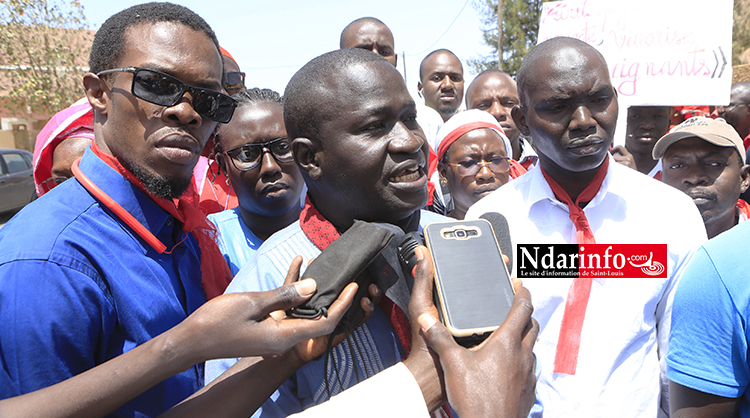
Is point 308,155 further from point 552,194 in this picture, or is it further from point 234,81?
point 234,81

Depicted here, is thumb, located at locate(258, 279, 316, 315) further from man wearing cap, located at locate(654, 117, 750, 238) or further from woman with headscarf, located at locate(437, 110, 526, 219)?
man wearing cap, located at locate(654, 117, 750, 238)

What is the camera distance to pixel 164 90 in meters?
1.75

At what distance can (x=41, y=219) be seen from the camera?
4.71 feet

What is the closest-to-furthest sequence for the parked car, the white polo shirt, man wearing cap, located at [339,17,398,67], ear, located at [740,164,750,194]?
the white polo shirt, ear, located at [740,164,750,194], man wearing cap, located at [339,17,398,67], the parked car

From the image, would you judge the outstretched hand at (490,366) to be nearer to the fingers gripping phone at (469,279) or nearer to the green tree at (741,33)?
the fingers gripping phone at (469,279)

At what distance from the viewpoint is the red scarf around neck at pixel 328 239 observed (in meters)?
1.48

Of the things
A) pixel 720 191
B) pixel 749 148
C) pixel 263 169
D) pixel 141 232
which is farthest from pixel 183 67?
pixel 749 148

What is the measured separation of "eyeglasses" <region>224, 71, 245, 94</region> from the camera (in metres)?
3.75

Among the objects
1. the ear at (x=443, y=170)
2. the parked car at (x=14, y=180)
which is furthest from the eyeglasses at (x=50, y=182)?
the parked car at (x=14, y=180)

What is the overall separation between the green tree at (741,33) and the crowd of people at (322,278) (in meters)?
22.6

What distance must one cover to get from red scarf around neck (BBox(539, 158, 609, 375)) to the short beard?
1742 mm

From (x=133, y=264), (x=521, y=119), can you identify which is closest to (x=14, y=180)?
(x=133, y=264)

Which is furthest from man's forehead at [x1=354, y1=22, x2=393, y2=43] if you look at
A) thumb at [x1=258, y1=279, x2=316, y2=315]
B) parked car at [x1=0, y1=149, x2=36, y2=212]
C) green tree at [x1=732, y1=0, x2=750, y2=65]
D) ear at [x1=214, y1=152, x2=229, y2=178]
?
green tree at [x1=732, y1=0, x2=750, y2=65]

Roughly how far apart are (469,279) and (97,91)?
149 cm
